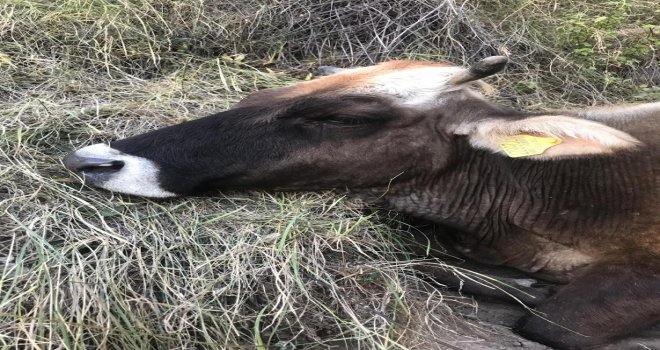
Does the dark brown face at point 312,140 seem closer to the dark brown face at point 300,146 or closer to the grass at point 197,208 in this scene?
the dark brown face at point 300,146

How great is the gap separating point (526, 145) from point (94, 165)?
193 centimetres

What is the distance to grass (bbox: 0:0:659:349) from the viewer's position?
8.29 feet

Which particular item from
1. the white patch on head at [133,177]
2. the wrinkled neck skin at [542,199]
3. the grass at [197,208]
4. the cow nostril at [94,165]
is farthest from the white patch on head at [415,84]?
the cow nostril at [94,165]

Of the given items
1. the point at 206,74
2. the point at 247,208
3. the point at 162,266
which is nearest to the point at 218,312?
the point at 162,266

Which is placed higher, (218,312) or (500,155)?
(500,155)

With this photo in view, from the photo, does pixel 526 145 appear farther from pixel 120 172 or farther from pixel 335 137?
pixel 120 172

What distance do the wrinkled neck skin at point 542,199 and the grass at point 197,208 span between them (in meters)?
0.26

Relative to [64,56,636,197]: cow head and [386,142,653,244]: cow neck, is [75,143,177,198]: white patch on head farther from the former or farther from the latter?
[386,142,653,244]: cow neck

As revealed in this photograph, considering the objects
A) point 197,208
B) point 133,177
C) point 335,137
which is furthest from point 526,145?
point 133,177

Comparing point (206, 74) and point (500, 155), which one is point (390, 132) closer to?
point (500, 155)

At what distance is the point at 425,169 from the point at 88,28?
3063mm

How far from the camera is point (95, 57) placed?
5.03 meters

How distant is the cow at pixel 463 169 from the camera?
318 cm

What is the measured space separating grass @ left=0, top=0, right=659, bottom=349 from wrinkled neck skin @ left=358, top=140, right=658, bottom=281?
263mm
